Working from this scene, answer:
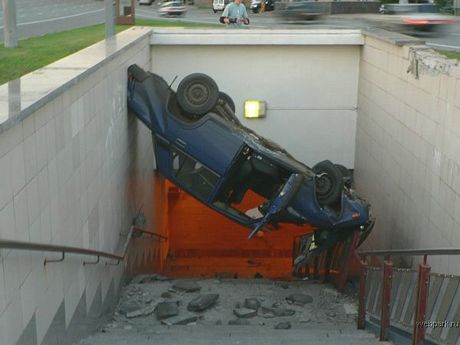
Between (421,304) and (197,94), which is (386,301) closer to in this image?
(421,304)

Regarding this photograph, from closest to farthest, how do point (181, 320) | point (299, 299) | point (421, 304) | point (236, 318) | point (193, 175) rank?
point (421, 304) < point (181, 320) < point (236, 318) < point (299, 299) < point (193, 175)

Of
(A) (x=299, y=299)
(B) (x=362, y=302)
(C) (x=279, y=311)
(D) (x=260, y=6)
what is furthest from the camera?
(D) (x=260, y=6)

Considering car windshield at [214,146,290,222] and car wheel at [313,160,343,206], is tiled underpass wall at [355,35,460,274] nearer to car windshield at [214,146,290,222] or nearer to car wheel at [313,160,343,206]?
car wheel at [313,160,343,206]

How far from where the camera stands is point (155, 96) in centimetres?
1171

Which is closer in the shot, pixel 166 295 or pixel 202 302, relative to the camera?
pixel 202 302

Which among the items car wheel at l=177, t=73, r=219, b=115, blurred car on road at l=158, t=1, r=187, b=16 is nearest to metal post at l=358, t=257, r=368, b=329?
car wheel at l=177, t=73, r=219, b=115

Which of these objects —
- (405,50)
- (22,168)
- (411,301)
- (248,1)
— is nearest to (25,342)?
(22,168)

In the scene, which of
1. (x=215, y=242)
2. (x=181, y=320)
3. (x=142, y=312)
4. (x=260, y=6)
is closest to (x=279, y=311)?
(x=181, y=320)

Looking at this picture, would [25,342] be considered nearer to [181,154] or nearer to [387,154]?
[181,154]

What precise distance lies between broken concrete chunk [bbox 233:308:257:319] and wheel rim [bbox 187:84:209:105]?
331 cm

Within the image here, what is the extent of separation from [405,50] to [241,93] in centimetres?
526

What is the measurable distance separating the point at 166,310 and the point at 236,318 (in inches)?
36.6

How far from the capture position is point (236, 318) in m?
10.1

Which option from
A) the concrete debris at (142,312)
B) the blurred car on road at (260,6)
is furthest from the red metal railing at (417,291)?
the blurred car on road at (260,6)
